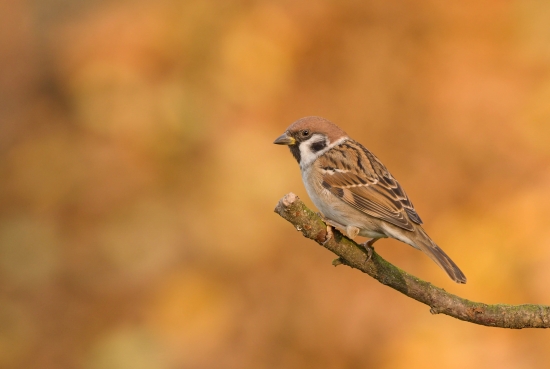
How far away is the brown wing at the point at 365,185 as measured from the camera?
14.7 feet

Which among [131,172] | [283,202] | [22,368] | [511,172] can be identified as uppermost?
[511,172]

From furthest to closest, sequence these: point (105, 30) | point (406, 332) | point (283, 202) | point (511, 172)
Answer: point (105, 30) → point (511, 172) → point (406, 332) → point (283, 202)

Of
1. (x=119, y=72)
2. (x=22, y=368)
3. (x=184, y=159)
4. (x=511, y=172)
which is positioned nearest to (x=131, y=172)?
(x=184, y=159)

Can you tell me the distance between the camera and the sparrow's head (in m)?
4.96

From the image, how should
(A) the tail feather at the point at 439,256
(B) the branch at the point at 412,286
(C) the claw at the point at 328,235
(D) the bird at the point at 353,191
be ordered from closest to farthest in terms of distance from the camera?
1. (B) the branch at the point at 412,286
2. (C) the claw at the point at 328,235
3. (A) the tail feather at the point at 439,256
4. (D) the bird at the point at 353,191

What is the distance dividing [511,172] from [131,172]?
4848 millimetres

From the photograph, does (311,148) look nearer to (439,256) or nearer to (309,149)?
(309,149)

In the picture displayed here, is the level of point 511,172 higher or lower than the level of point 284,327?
higher

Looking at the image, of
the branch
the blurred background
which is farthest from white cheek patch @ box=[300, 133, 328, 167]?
the blurred background

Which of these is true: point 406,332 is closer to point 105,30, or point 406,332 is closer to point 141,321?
point 141,321

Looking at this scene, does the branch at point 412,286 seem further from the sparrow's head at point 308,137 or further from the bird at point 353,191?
the sparrow's head at point 308,137

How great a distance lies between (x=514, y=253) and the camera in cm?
820

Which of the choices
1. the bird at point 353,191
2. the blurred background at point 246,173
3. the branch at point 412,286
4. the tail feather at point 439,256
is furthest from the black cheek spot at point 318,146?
the blurred background at point 246,173

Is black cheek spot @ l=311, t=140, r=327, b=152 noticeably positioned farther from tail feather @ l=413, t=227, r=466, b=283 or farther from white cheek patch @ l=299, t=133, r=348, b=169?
tail feather @ l=413, t=227, r=466, b=283
